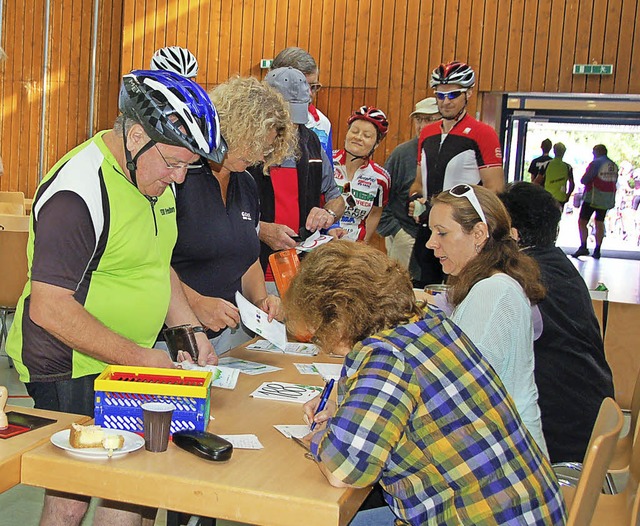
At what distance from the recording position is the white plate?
166cm

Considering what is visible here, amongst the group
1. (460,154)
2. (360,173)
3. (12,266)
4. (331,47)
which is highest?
(331,47)

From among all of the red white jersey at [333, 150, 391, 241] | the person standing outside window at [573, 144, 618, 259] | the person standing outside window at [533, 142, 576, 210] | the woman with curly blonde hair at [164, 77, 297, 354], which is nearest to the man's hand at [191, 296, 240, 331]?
the woman with curly blonde hair at [164, 77, 297, 354]

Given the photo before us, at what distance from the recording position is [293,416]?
2086 mm

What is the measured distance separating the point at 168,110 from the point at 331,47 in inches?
335

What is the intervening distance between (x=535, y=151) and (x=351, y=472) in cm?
864

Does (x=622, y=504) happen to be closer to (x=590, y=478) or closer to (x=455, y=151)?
(x=590, y=478)

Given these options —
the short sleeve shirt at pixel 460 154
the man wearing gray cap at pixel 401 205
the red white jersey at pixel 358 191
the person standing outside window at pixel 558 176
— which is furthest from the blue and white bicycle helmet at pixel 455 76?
the person standing outside window at pixel 558 176

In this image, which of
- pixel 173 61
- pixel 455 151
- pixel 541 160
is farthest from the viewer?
pixel 541 160

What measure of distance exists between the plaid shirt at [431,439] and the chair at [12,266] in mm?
4377

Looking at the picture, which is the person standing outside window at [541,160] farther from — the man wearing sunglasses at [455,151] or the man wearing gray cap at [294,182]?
the man wearing gray cap at [294,182]

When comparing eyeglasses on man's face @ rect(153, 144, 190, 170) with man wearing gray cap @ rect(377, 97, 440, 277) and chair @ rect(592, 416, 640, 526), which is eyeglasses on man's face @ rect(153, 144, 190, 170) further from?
man wearing gray cap @ rect(377, 97, 440, 277)

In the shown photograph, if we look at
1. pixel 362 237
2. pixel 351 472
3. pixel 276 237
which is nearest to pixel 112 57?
pixel 362 237

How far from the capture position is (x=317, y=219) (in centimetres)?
377

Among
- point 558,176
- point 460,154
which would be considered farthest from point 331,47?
point 460,154
